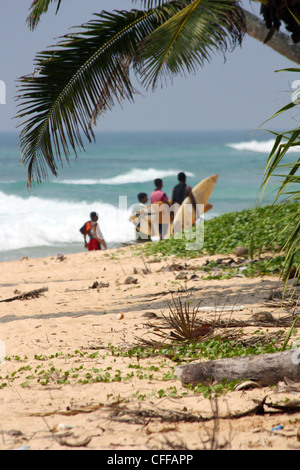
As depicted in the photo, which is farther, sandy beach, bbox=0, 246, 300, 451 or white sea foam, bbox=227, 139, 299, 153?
white sea foam, bbox=227, 139, 299, 153

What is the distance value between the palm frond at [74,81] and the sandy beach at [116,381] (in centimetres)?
177

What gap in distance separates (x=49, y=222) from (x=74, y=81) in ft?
53.7

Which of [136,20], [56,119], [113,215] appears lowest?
[113,215]

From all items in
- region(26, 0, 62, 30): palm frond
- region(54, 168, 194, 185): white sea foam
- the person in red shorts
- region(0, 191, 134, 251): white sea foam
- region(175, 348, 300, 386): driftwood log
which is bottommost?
region(0, 191, 134, 251): white sea foam

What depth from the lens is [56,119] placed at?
20.4 ft

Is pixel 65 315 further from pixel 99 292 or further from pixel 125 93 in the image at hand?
pixel 125 93

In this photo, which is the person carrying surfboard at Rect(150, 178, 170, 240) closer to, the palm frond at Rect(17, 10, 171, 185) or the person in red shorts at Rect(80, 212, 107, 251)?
the person in red shorts at Rect(80, 212, 107, 251)

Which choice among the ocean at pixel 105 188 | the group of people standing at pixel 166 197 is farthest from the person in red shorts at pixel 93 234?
the group of people standing at pixel 166 197

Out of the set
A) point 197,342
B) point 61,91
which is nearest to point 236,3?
point 61,91

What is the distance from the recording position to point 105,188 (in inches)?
1399

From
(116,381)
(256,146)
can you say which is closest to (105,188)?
(256,146)

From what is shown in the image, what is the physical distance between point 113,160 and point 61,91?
1736 inches

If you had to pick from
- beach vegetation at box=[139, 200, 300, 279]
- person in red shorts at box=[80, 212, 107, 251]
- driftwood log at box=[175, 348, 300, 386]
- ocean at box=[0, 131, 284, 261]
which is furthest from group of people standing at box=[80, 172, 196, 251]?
driftwood log at box=[175, 348, 300, 386]

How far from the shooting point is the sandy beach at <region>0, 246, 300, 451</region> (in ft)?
7.45
